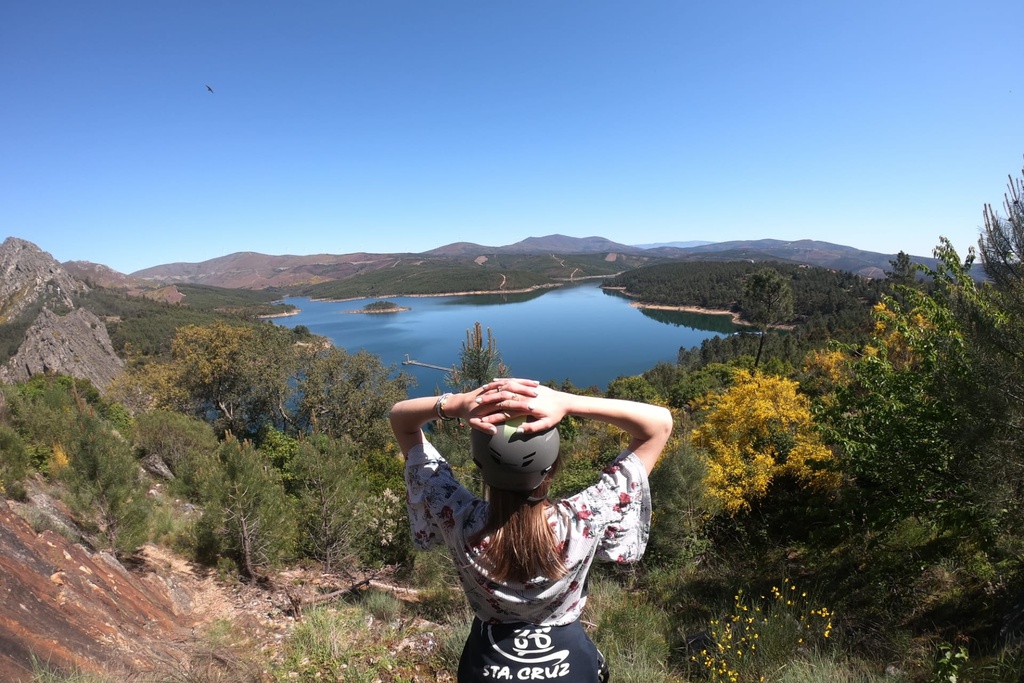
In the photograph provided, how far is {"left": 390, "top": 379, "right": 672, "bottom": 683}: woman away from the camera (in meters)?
1.19

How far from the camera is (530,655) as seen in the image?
1240 mm

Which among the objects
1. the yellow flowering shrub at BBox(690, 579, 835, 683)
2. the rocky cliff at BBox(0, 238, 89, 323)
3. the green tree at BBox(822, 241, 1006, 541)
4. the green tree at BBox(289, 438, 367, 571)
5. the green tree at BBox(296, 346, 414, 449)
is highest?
the rocky cliff at BBox(0, 238, 89, 323)

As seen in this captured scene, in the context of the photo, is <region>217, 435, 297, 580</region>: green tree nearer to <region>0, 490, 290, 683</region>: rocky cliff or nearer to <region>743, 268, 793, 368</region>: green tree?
<region>0, 490, 290, 683</region>: rocky cliff

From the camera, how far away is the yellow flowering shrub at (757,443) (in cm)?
910

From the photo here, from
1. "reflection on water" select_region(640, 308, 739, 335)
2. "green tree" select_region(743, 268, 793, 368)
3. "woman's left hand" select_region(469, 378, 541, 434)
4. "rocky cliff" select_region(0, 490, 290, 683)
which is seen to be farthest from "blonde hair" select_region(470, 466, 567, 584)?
"reflection on water" select_region(640, 308, 739, 335)

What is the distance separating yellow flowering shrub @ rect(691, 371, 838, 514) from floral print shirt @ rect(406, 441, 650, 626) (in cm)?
895

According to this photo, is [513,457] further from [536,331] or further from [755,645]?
[536,331]

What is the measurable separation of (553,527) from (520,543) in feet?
0.42

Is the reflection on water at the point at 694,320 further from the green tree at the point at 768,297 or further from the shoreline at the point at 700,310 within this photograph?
the green tree at the point at 768,297

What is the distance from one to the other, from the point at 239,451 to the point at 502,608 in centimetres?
750

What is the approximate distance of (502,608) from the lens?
124 centimetres

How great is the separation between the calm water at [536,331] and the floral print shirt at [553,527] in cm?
4303

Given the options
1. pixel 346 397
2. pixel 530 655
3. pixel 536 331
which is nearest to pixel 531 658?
pixel 530 655

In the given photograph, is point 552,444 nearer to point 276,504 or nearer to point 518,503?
point 518,503
